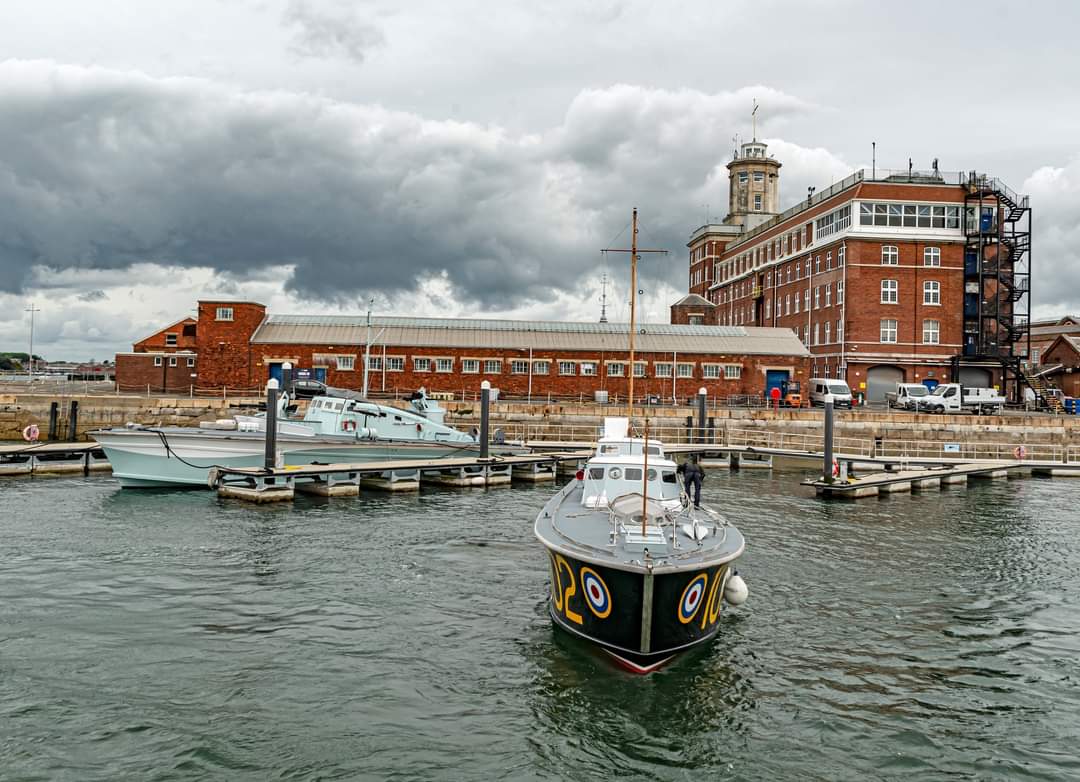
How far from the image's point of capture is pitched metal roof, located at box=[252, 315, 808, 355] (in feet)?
193

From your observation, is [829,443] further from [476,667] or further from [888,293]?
[888,293]

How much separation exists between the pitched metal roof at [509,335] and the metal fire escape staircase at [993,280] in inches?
585

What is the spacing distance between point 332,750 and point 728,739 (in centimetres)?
528

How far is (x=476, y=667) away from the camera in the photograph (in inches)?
518

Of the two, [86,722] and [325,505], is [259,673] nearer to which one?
[86,722]

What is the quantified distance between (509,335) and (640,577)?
49595 millimetres

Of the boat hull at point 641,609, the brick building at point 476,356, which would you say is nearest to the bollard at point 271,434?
the boat hull at point 641,609

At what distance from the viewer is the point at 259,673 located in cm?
1267

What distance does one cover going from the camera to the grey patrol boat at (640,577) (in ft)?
41.7

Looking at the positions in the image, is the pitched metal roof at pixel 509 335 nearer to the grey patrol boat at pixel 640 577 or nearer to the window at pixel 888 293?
the window at pixel 888 293

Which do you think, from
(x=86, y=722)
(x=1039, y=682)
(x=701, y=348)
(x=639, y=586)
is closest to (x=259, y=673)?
(x=86, y=722)

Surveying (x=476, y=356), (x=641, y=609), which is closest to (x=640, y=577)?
(x=641, y=609)

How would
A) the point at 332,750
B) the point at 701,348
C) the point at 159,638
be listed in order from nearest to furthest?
1. the point at 332,750
2. the point at 159,638
3. the point at 701,348

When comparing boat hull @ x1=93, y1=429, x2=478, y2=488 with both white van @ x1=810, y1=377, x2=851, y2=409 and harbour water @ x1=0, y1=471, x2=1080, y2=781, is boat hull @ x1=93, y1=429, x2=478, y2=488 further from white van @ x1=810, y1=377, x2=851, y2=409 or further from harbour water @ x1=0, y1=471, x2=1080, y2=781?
white van @ x1=810, y1=377, x2=851, y2=409
